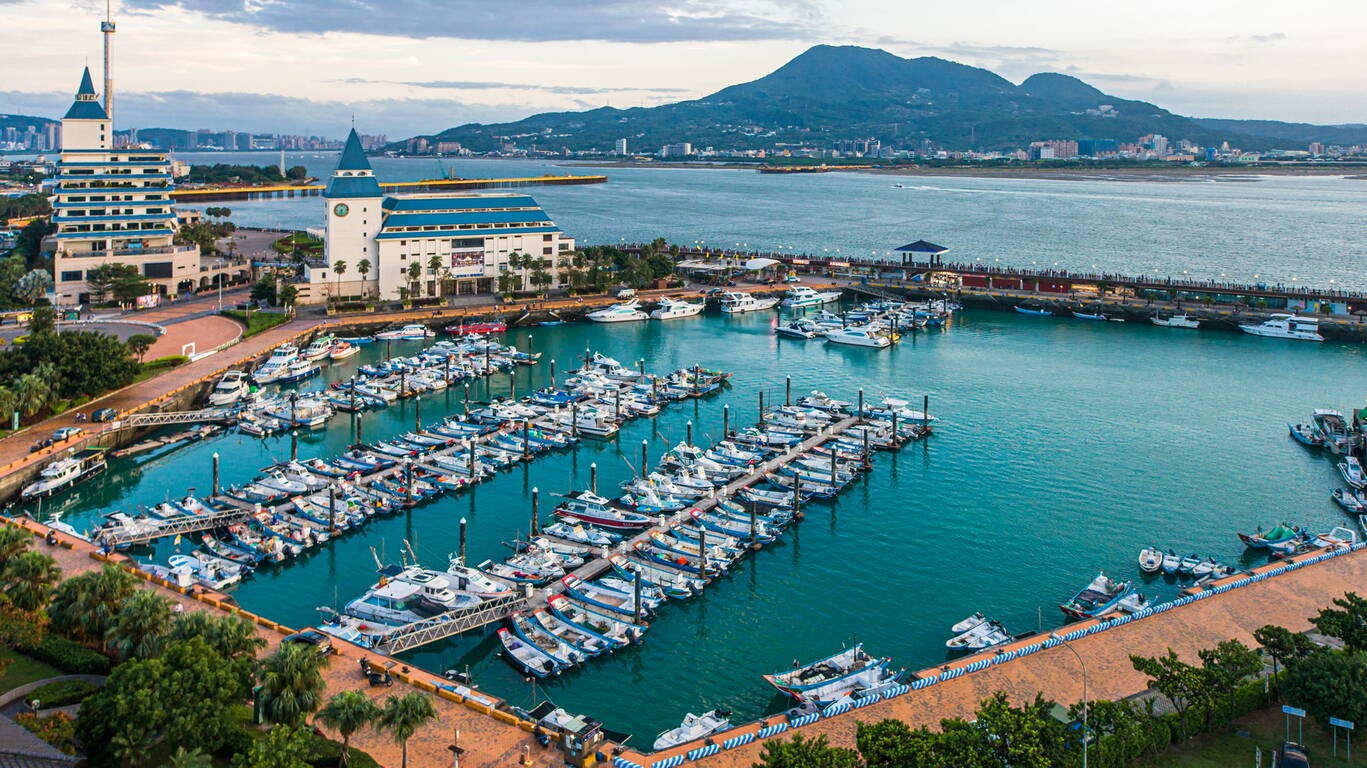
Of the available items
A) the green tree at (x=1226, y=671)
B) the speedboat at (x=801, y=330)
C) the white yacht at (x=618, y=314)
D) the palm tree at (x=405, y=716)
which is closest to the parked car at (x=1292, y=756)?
the green tree at (x=1226, y=671)

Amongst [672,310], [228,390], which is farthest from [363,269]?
[228,390]

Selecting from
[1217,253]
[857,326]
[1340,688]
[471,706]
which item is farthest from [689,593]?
[1217,253]

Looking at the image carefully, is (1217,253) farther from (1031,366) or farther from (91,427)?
(91,427)

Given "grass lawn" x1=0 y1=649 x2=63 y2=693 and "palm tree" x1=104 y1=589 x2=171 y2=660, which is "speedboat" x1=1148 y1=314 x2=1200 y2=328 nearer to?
"palm tree" x1=104 y1=589 x2=171 y2=660

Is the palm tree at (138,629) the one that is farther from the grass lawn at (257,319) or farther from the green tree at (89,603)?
the grass lawn at (257,319)

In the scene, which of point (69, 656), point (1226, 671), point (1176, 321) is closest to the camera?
point (1226, 671)

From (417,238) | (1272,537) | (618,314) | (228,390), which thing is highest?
(417,238)

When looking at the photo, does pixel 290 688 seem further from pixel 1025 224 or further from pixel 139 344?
pixel 1025 224
